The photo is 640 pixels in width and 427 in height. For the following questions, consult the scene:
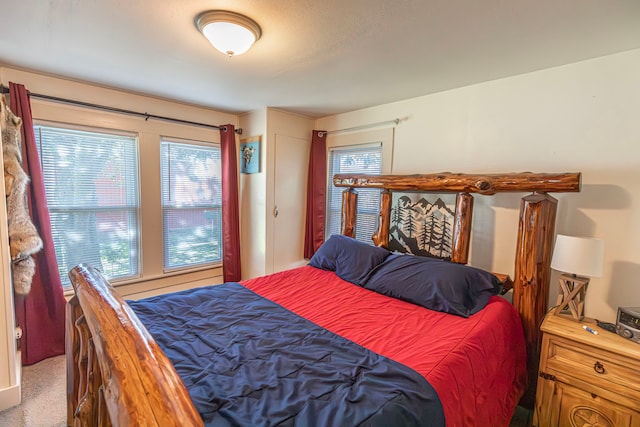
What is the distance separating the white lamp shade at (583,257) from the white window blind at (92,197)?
360cm

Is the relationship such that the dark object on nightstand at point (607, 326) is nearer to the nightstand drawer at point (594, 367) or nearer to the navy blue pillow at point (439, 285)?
the nightstand drawer at point (594, 367)

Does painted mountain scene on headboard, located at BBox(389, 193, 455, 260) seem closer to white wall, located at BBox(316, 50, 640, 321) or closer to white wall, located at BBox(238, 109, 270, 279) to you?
white wall, located at BBox(316, 50, 640, 321)

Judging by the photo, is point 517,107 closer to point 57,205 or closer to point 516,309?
point 516,309

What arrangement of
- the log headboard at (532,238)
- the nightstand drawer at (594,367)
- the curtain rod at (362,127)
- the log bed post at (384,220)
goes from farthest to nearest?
the curtain rod at (362,127), the log bed post at (384,220), the log headboard at (532,238), the nightstand drawer at (594,367)

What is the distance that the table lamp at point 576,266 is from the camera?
1.64m

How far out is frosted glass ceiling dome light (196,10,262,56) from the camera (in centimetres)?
152

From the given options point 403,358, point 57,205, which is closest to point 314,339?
point 403,358

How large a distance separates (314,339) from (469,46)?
6.35 ft

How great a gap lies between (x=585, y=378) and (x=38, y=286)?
3784 millimetres

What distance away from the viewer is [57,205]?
260cm

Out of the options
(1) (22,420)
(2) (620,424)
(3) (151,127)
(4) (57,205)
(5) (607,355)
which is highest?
(3) (151,127)

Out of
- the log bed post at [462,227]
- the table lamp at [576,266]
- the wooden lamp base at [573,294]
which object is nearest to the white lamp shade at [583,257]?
the table lamp at [576,266]

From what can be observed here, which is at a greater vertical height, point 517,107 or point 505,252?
point 517,107

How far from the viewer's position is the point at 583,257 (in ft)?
5.43
